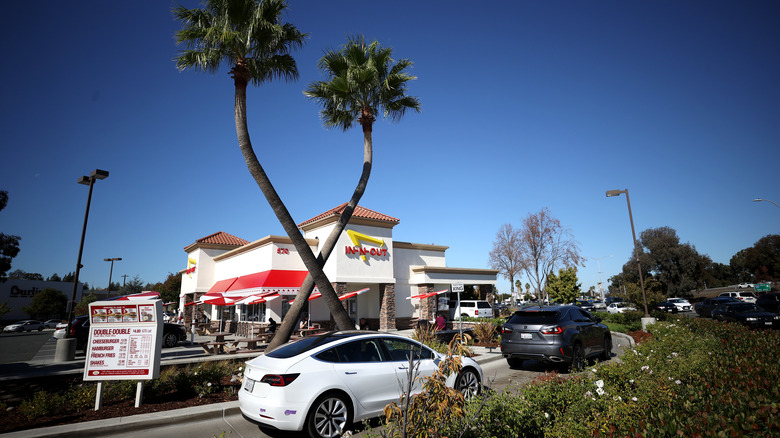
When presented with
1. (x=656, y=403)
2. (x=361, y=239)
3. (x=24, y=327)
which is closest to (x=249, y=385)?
(x=656, y=403)

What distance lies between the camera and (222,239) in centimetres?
3366

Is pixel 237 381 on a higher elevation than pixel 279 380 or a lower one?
lower

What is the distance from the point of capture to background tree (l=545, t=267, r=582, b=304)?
3994cm

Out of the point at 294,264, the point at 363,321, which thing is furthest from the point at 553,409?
the point at 294,264

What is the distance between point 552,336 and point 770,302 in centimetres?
2632

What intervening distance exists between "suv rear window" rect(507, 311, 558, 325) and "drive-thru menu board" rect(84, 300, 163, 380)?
8727 mm

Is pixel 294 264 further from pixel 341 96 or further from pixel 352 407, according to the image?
pixel 352 407

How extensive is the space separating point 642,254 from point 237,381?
65.9m

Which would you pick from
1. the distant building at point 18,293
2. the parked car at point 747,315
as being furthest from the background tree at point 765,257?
the distant building at point 18,293

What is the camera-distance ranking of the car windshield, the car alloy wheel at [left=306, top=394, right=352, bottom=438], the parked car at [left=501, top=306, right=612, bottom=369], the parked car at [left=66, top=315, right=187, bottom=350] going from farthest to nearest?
the parked car at [left=66, top=315, right=187, bottom=350], the parked car at [left=501, top=306, right=612, bottom=369], the car windshield, the car alloy wheel at [left=306, top=394, right=352, bottom=438]

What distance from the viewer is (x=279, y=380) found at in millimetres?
5309

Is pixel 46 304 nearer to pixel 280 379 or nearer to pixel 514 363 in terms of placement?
pixel 514 363

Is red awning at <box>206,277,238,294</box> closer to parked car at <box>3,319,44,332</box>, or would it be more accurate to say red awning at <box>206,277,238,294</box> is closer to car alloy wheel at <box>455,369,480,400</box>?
car alloy wheel at <box>455,369,480,400</box>

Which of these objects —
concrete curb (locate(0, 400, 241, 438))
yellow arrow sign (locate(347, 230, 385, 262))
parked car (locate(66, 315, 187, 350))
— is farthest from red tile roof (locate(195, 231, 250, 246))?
concrete curb (locate(0, 400, 241, 438))
